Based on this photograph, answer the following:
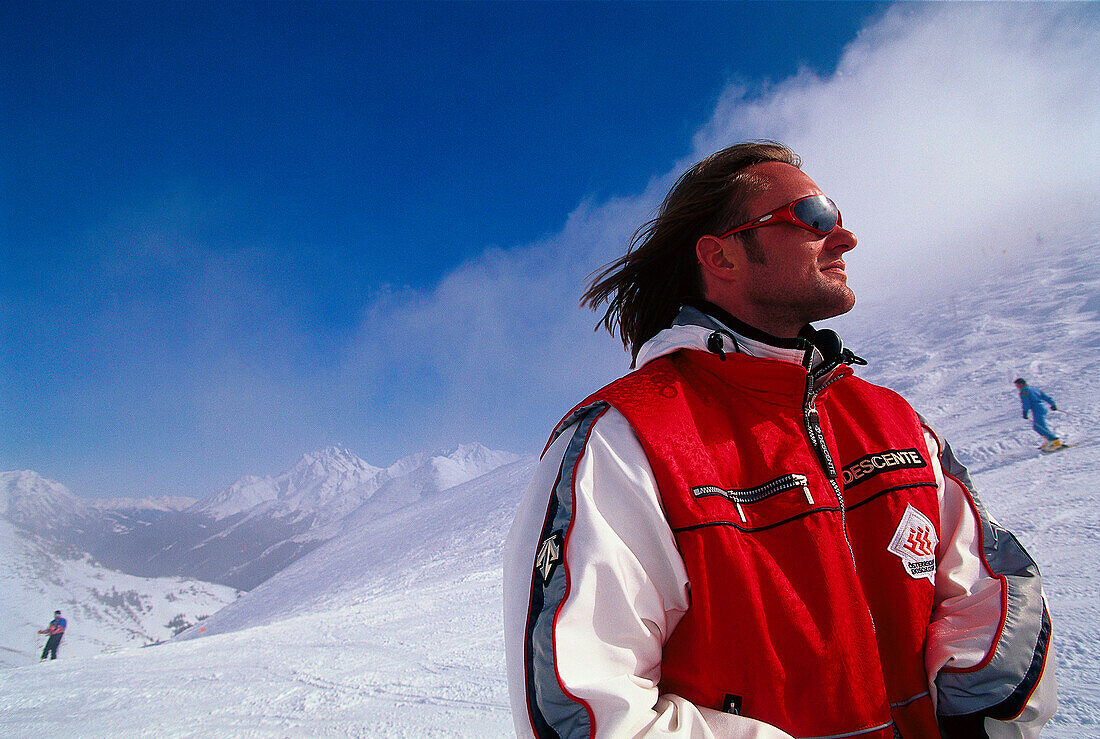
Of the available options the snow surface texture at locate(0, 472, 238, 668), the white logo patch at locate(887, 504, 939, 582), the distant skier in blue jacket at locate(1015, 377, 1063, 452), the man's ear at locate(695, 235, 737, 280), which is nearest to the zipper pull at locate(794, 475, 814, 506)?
the white logo patch at locate(887, 504, 939, 582)

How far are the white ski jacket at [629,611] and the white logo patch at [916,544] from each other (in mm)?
81

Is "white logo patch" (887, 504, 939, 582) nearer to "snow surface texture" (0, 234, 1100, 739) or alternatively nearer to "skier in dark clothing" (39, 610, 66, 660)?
"snow surface texture" (0, 234, 1100, 739)

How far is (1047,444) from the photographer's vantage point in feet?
33.6

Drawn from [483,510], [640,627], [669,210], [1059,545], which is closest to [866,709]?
[640,627]

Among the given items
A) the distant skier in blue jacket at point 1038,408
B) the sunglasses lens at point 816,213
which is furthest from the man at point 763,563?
the distant skier in blue jacket at point 1038,408

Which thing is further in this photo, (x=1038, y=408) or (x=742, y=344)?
(x=1038, y=408)

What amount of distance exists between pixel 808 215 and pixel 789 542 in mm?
1263

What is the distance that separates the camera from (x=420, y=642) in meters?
6.96

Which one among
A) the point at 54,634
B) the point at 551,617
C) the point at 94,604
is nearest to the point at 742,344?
the point at 551,617

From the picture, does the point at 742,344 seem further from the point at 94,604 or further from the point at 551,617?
the point at 94,604

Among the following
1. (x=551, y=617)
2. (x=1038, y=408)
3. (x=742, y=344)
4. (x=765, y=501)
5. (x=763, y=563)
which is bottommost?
(x=551, y=617)

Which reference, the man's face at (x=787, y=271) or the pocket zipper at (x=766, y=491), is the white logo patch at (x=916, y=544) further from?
the man's face at (x=787, y=271)

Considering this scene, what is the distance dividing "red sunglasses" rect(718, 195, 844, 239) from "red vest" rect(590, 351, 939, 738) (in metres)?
0.65

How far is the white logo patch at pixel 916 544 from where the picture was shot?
156cm
